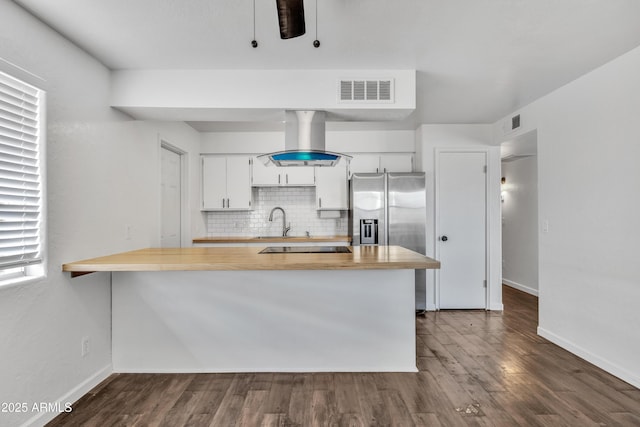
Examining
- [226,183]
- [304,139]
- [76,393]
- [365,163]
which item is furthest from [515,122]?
[76,393]

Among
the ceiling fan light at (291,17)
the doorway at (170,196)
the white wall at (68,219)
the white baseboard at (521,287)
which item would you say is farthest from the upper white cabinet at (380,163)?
the ceiling fan light at (291,17)

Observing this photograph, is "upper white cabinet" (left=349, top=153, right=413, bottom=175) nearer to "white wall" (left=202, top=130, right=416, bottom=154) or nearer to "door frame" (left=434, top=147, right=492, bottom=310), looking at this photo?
"white wall" (left=202, top=130, right=416, bottom=154)

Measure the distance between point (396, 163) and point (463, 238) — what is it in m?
1.36

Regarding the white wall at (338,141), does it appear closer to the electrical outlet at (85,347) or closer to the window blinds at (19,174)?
the window blinds at (19,174)

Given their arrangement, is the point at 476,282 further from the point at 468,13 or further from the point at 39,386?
the point at 39,386

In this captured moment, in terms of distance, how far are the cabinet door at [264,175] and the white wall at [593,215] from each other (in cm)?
318

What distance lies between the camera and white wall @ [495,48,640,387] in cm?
259

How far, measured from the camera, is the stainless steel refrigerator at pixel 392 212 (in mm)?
4406

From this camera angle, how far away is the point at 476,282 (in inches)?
181

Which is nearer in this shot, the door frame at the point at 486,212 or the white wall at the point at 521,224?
the door frame at the point at 486,212

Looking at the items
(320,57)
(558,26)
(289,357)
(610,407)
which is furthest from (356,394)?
(558,26)

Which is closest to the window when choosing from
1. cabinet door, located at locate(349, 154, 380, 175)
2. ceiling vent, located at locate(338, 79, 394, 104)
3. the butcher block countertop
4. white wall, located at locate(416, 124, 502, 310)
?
the butcher block countertop

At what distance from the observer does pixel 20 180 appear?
196 centimetres

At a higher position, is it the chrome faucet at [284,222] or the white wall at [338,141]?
the white wall at [338,141]
